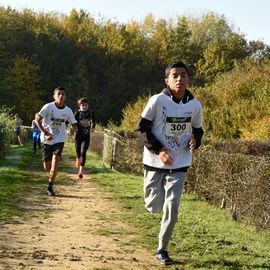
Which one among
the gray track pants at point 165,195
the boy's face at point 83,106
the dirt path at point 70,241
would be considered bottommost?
the dirt path at point 70,241

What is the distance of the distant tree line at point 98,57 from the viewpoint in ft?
209

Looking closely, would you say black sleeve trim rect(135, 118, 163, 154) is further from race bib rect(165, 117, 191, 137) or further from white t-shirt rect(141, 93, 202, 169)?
race bib rect(165, 117, 191, 137)

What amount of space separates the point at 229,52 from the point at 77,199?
60.8m

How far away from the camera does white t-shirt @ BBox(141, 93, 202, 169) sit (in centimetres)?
565

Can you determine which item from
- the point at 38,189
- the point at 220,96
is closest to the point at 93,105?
the point at 220,96

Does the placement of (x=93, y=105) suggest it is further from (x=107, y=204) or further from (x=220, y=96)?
(x=107, y=204)

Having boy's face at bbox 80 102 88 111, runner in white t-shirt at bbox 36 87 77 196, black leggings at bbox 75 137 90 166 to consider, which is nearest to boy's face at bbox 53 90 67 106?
runner in white t-shirt at bbox 36 87 77 196

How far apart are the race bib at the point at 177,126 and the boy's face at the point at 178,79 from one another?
0.32m

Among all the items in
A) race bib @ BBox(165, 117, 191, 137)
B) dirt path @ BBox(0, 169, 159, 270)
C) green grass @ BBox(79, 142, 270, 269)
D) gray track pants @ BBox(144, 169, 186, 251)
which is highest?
race bib @ BBox(165, 117, 191, 137)

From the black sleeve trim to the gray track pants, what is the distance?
345 millimetres

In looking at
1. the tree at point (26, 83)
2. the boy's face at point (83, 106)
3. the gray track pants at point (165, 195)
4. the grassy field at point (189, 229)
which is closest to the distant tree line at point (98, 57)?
the tree at point (26, 83)

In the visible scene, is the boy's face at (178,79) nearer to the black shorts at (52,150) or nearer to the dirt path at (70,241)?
the dirt path at (70,241)

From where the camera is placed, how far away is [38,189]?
35.7 ft

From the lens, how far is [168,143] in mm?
5715
